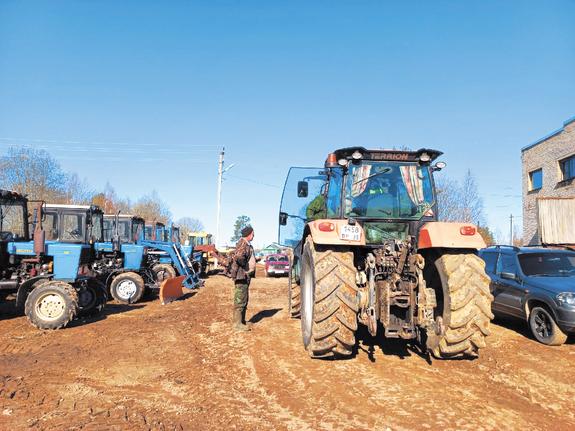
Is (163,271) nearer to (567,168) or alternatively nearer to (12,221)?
(12,221)

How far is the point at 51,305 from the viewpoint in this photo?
23.6 feet

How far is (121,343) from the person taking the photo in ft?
19.4

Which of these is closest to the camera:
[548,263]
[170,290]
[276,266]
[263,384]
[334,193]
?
[263,384]

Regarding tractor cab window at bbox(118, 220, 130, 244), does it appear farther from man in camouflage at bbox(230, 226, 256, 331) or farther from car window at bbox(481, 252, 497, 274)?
car window at bbox(481, 252, 497, 274)

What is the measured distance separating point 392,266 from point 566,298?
10.2 ft

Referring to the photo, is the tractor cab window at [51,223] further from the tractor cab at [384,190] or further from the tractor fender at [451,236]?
the tractor fender at [451,236]

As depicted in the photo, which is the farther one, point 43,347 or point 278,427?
point 43,347

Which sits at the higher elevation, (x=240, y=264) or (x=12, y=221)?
(x=12, y=221)

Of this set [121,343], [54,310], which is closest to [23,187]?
[54,310]

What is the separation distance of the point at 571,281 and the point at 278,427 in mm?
5521

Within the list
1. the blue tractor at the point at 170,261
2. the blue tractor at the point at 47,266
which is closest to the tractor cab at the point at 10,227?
the blue tractor at the point at 47,266

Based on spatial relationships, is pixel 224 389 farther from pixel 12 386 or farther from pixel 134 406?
pixel 12 386

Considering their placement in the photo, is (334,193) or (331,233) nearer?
(331,233)

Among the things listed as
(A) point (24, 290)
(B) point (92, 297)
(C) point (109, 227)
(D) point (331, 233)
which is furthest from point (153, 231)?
(D) point (331, 233)
